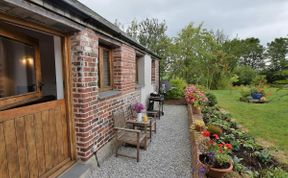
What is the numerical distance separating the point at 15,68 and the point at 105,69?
6.76 ft

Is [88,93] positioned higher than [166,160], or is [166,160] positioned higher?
[88,93]

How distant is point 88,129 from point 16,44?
5.44 feet

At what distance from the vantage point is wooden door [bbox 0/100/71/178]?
1.87 metres

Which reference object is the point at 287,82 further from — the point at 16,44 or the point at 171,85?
the point at 171,85

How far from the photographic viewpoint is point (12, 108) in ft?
6.44

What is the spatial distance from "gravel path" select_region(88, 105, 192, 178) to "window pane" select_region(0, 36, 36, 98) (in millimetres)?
1822

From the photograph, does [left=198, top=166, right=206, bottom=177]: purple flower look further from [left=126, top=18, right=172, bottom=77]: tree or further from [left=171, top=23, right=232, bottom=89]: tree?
[left=171, top=23, right=232, bottom=89]: tree

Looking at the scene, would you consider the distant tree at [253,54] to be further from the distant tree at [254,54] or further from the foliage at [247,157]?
the foliage at [247,157]

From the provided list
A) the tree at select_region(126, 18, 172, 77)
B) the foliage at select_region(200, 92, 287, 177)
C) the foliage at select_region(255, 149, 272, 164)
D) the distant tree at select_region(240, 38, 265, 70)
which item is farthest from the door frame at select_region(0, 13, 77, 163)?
the distant tree at select_region(240, 38, 265, 70)

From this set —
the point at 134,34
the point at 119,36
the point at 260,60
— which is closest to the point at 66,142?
the point at 119,36

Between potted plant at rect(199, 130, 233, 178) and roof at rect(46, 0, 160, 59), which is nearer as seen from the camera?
roof at rect(46, 0, 160, 59)

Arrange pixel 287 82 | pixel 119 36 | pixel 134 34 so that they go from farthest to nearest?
pixel 134 34 → pixel 119 36 → pixel 287 82

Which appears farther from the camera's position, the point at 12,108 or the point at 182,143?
the point at 182,143

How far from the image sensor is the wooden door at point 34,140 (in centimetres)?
187
